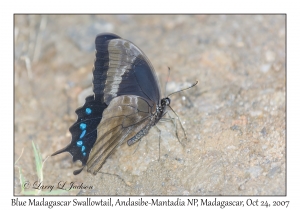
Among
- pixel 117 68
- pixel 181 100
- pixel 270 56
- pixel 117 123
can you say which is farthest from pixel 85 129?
pixel 270 56

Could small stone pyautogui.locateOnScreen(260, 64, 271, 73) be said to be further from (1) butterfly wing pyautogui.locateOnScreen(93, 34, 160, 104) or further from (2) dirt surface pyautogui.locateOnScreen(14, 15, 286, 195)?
(1) butterfly wing pyautogui.locateOnScreen(93, 34, 160, 104)

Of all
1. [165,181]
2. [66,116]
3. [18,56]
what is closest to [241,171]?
[165,181]

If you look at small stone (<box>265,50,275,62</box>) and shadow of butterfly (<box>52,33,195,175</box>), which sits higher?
small stone (<box>265,50,275,62</box>)

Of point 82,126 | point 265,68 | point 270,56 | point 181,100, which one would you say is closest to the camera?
point 82,126

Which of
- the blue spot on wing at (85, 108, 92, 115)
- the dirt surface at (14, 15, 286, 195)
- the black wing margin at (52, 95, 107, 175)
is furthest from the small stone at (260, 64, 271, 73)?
the blue spot on wing at (85, 108, 92, 115)

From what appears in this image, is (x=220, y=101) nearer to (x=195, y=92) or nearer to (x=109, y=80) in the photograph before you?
(x=195, y=92)

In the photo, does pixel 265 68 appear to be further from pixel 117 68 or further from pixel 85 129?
pixel 85 129
